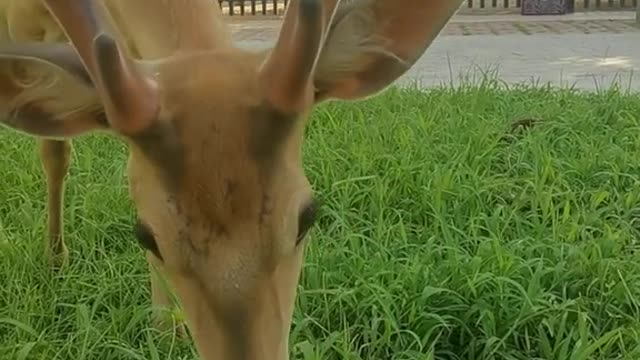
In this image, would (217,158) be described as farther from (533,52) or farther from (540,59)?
(533,52)

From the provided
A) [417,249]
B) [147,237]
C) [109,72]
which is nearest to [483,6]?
[417,249]

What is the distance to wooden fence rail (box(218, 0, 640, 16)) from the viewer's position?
48.5 ft

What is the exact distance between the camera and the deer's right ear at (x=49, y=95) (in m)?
1.99

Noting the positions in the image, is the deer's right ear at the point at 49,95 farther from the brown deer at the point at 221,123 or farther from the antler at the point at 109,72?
the antler at the point at 109,72

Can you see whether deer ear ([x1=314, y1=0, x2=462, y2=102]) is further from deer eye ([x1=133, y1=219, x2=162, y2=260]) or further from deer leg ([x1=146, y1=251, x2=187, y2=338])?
deer leg ([x1=146, y1=251, x2=187, y2=338])

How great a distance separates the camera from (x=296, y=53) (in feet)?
5.79

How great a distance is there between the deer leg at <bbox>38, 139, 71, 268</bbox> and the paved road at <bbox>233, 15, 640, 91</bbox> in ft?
7.82

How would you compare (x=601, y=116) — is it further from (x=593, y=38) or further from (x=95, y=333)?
(x=593, y=38)

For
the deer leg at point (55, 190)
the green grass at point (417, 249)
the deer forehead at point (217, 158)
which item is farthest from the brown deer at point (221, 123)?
the deer leg at point (55, 190)

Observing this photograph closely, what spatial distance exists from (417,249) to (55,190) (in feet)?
4.70

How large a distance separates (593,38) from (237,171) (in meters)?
9.72

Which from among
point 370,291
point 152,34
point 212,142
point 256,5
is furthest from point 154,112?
point 256,5

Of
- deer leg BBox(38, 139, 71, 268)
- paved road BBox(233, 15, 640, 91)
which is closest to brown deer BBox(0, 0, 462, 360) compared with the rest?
deer leg BBox(38, 139, 71, 268)

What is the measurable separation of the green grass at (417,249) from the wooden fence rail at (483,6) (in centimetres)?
982
